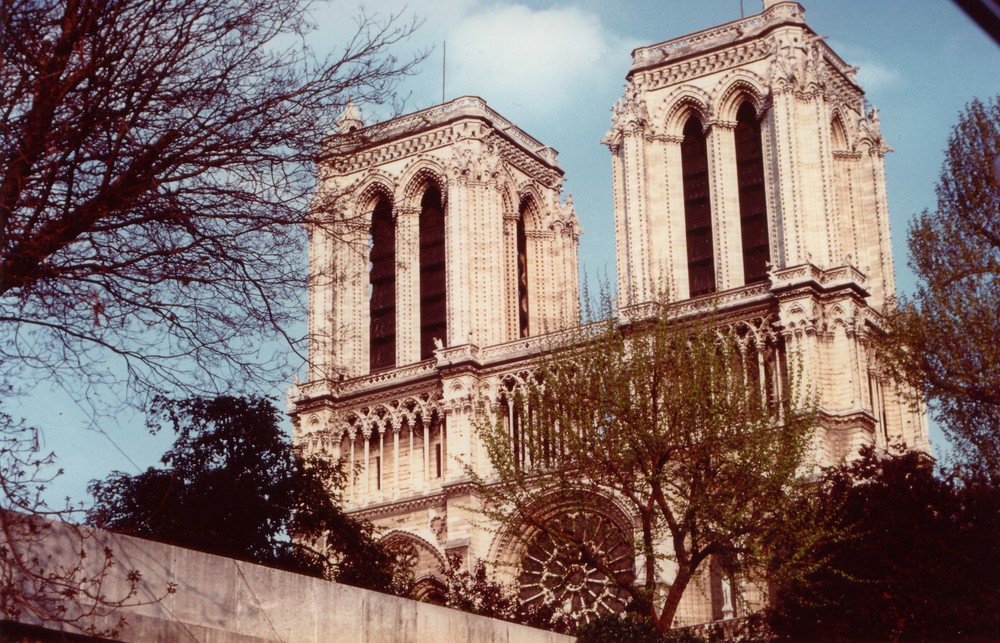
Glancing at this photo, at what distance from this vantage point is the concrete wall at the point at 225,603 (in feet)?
33.5

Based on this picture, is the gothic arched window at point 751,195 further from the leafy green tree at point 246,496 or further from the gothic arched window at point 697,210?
the leafy green tree at point 246,496

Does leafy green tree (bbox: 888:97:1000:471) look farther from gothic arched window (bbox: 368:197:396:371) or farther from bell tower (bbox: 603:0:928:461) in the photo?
gothic arched window (bbox: 368:197:396:371)

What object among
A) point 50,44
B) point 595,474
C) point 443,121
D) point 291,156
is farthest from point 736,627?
point 50,44

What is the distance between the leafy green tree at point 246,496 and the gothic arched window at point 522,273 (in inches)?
594

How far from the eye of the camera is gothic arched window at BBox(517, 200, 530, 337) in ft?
145

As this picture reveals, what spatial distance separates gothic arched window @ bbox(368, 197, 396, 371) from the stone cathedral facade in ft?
0.22

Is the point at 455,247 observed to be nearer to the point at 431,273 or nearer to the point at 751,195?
the point at 431,273

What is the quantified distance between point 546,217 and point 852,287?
12.8 metres

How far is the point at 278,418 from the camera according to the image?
29203mm

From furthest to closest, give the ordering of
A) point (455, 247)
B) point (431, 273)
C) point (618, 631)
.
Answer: point (431, 273)
point (455, 247)
point (618, 631)

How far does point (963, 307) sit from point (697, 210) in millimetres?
17787

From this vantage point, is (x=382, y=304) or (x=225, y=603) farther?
(x=382, y=304)

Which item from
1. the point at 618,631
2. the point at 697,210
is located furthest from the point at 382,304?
the point at 618,631

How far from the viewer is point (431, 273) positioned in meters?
43.0
